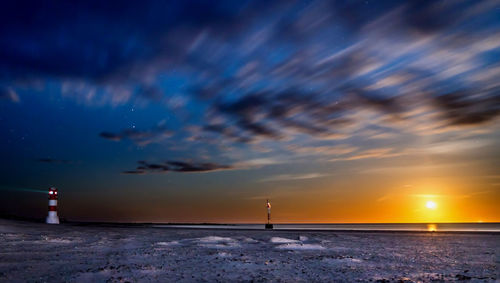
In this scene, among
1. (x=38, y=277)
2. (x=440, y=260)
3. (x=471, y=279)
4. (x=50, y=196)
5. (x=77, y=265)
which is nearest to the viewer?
(x=38, y=277)

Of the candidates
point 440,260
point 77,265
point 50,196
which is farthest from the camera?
point 50,196

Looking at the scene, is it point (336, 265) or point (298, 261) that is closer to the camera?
point (336, 265)

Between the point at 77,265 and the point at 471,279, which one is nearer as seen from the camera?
the point at 471,279

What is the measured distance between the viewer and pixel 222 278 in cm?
694

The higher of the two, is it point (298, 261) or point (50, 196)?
point (50, 196)

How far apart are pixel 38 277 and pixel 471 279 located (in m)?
9.10

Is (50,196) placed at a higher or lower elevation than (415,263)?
higher

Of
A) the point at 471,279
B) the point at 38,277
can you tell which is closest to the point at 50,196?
the point at 38,277

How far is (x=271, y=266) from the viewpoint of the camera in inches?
338

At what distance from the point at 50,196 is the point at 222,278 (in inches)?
1171

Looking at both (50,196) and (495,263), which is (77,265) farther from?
(50,196)

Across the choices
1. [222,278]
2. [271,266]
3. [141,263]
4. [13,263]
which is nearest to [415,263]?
[271,266]

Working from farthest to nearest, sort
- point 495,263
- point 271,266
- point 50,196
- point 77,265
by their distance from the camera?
point 50,196 < point 495,263 < point 271,266 < point 77,265

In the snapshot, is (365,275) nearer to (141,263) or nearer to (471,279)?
(471,279)
